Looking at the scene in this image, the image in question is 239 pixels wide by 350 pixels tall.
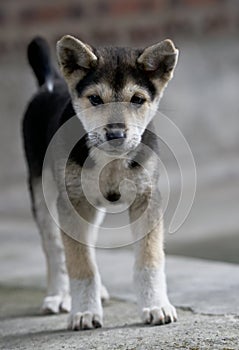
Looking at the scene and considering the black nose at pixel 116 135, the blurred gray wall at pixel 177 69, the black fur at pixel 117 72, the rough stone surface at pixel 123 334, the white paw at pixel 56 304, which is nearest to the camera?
the rough stone surface at pixel 123 334

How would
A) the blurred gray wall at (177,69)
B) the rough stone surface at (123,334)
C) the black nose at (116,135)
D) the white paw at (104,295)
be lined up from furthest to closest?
the blurred gray wall at (177,69) → the white paw at (104,295) → the black nose at (116,135) → the rough stone surface at (123,334)

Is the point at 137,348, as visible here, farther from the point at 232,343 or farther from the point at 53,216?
the point at 53,216

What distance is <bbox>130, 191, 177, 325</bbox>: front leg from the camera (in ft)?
15.0

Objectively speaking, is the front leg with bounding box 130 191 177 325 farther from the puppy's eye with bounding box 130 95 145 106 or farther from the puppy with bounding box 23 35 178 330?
the puppy's eye with bounding box 130 95 145 106

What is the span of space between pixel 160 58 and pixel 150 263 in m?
0.95

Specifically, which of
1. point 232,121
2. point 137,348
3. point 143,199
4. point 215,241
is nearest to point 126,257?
point 215,241

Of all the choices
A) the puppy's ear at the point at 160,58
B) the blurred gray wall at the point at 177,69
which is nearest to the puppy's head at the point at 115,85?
the puppy's ear at the point at 160,58

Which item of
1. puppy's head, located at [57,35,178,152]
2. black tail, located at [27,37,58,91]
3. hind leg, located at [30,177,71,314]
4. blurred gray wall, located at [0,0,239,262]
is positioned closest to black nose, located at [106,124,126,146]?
puppy's head, located at [57,35,178,152]

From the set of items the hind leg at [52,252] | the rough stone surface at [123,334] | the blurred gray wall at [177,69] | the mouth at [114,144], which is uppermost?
the blurred gray wall at [177,69]

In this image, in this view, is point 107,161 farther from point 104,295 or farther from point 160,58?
point 104,295

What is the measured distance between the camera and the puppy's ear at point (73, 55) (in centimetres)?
458

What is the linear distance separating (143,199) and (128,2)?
20.1 feet

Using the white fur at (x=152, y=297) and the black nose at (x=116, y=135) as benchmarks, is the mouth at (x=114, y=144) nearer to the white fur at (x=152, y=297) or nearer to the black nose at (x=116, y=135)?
the black nose at (x=116, y=135)

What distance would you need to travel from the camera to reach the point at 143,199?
473 centimetres
